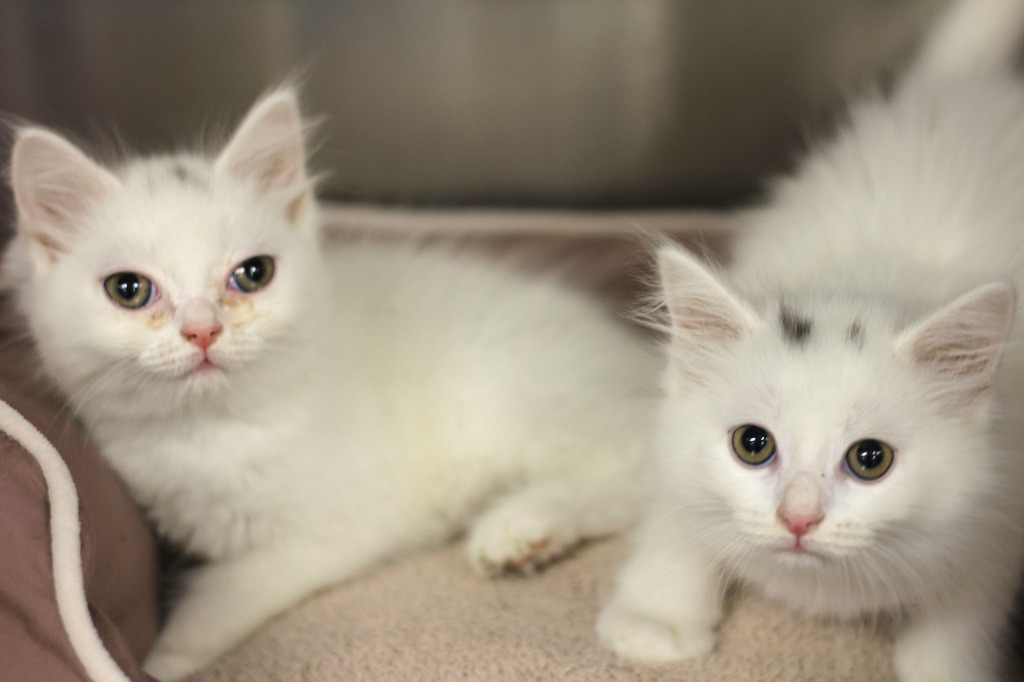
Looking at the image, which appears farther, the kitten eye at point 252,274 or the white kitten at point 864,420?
the kitten eye at point 252,274

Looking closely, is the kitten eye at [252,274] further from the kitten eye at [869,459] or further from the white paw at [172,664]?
the kitten eye at [869,459]

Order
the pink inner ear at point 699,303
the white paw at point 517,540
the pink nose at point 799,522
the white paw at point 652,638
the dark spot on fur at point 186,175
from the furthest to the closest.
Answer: the white paw at point 517,540 → the dark spot on fur at point 186,175 → the white paw at point 652,638 → the pink inner ear at point 699,303 → the pink nose at point 799,522

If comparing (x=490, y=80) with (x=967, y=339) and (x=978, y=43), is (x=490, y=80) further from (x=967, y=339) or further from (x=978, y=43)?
(x=967, y=339)

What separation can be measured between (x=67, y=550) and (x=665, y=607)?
81 cm

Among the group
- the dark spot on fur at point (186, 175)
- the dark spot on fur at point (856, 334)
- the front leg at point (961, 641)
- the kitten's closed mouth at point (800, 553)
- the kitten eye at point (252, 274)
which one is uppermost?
the dark spot on fur at point (856, 334)

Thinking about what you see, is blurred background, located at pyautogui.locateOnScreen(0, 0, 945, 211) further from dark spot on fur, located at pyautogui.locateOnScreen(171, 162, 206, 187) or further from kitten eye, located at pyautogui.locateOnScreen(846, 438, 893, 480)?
kitten eye, located at pyautogui.locateOnScreen(846, 438, 893, 480)

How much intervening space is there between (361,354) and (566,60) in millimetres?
1215

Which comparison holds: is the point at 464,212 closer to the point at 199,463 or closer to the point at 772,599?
the point at 199,463

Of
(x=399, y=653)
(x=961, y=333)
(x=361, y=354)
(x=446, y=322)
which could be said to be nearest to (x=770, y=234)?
(x=961, y=333)

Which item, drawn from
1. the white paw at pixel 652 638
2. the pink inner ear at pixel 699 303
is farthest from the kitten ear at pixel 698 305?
the white paw at pixel 652 638

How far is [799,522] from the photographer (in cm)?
97

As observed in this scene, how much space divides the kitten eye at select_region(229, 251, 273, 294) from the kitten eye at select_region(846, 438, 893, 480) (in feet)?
2.86

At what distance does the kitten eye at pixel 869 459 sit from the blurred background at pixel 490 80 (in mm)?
1406

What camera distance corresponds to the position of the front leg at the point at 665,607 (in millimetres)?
1225
